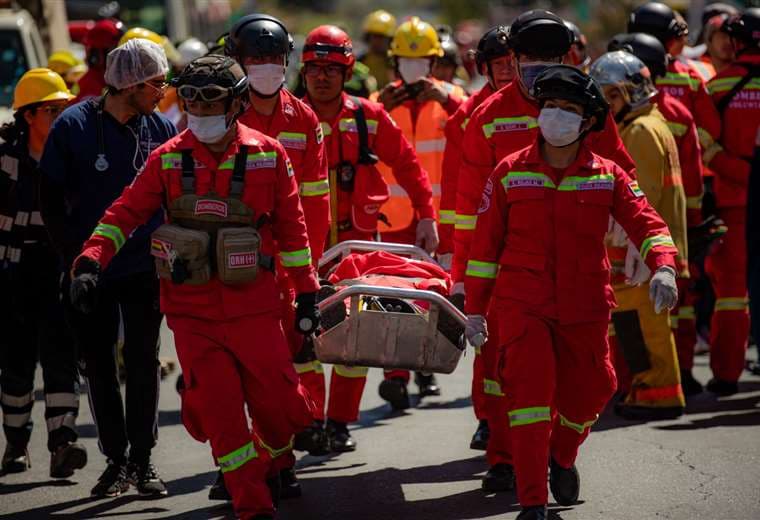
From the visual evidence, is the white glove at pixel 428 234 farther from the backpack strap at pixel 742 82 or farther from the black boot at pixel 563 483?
the backpack strap at pixel 742 82

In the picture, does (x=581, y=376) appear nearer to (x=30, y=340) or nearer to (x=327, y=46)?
(x=327, y=46)

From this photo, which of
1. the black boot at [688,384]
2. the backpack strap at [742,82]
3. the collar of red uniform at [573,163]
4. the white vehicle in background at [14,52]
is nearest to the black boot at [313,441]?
the collar of red uniform at [573,163]

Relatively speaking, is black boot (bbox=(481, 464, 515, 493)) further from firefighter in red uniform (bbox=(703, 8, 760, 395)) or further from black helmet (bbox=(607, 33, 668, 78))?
black helmet (bbox=(607, 33, 668, 78))

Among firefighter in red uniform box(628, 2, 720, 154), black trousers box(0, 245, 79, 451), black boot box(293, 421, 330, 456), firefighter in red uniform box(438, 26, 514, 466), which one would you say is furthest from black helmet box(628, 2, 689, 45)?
black trousers box(0, 245, 79, 451)

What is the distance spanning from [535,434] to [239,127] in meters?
1.94

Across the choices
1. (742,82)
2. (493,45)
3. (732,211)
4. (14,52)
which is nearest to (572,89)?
(493,45)

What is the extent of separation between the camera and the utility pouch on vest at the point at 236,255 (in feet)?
23.5

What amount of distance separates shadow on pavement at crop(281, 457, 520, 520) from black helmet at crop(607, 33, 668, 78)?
10.9ft

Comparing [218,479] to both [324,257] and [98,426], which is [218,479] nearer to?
[98,426]

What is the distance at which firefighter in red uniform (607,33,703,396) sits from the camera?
1049 cm

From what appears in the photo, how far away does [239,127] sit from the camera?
743 centimetres

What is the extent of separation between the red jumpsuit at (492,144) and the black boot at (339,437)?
4.40 ft

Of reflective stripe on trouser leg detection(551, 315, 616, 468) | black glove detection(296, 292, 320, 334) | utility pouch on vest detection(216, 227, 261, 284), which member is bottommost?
reflective stripe on trouser leg detection(551, 315, 616, 468)

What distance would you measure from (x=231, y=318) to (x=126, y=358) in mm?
1361
